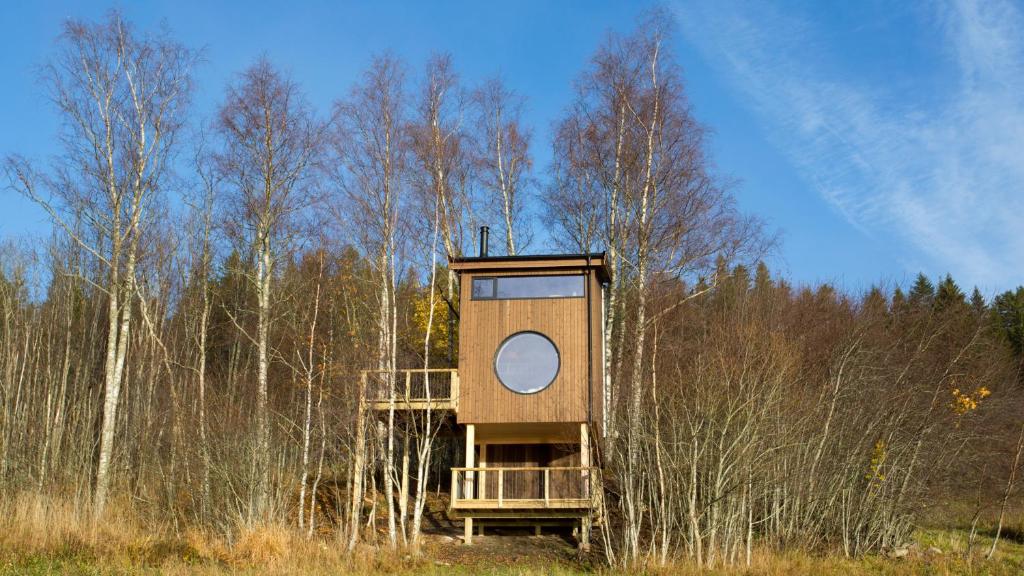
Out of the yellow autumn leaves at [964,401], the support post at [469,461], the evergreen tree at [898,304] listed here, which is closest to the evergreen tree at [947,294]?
the evergreen tree at [898,304]

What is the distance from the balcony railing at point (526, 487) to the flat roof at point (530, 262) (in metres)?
4.25

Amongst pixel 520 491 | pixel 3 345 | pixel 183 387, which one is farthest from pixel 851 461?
pixel 3 345

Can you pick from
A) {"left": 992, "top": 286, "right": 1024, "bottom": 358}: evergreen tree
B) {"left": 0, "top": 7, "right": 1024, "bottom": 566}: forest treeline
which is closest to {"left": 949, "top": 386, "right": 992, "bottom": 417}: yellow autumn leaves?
{"left": 0, "top": 7, "right": 1024, "bottom": 566}: forest treeline

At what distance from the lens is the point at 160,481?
67.4 feet

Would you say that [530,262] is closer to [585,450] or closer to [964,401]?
[585,450]

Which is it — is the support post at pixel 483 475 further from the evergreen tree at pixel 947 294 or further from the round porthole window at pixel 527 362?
the evergreen tree at pixel 947 294

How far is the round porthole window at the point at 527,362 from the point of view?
19500 mm

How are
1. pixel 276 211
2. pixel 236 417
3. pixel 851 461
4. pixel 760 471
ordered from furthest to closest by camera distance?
pixel 276 211 → pixel 236 417 → pixel 851 461 → pixel 760 471

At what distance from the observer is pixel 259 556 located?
1633 cm

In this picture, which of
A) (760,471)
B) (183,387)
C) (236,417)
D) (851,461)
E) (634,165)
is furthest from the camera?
(183,387)

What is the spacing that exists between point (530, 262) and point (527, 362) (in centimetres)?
216

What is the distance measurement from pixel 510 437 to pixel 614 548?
4601 mm

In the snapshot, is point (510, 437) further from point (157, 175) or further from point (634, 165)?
point (157, 175)

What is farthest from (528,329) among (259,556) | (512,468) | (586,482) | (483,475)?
(259,556)
